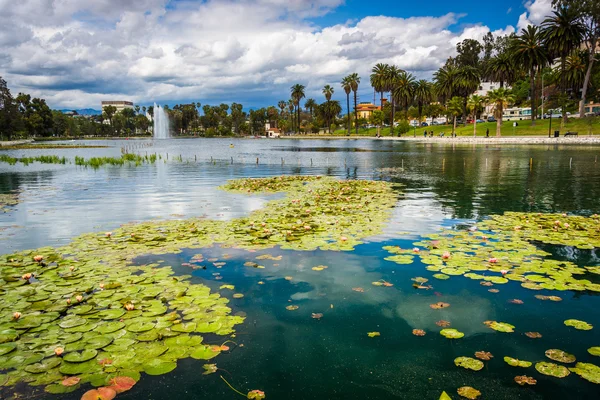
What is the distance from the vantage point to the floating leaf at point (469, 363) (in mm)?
5316

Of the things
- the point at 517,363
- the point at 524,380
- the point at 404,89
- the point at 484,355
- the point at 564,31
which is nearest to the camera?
the point at 524,380

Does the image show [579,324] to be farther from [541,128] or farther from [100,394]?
[541,128]

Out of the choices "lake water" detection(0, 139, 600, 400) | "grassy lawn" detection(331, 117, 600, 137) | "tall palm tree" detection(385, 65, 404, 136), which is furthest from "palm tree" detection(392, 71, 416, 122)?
"lake water" detection(0, 139, 600, 400)

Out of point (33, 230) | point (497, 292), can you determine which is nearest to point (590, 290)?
point (497, 292)

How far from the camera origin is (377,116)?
146375 millimetres

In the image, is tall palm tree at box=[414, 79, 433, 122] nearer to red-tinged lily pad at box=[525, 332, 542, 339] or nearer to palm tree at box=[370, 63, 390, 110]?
palm tree at box=[370, 63, 390, 110]

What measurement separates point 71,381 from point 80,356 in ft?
1.90

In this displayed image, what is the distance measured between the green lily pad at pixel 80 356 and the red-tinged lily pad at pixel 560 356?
666cm

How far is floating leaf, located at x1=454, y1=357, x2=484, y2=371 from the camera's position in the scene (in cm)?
532

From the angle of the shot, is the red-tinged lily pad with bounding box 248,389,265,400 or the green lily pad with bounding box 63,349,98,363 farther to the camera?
the green lily pad with bounding box 63,349,98,363

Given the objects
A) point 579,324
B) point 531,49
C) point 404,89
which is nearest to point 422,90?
point 404,89

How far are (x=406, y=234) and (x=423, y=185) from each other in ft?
44.5

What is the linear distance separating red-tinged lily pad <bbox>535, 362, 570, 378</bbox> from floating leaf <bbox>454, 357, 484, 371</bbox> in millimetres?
775

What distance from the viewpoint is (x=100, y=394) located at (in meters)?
4.68
